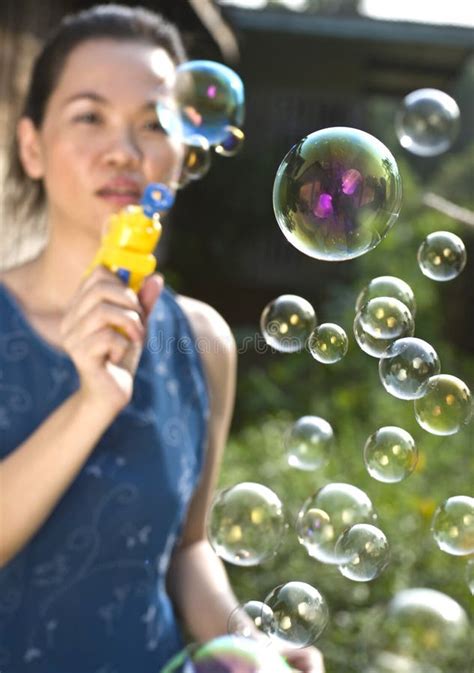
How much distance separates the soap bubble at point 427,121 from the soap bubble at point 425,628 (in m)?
1.57

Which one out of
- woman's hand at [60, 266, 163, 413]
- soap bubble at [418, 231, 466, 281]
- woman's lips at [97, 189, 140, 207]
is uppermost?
woman's lips at [97, 189, 140, 207]

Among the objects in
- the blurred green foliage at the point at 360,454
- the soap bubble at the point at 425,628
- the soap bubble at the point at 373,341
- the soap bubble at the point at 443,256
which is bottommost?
the blurred green foliage at the point at 360,454

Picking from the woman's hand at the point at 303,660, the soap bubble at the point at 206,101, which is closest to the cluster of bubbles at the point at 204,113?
the soap bubble at the point at 206,101

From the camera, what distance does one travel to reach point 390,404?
5164 mm

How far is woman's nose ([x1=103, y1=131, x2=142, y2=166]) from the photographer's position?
182 centimetres

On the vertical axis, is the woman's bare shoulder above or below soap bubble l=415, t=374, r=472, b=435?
below

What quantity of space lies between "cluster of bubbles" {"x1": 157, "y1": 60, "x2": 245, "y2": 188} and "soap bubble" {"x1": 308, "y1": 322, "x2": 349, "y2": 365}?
438mm

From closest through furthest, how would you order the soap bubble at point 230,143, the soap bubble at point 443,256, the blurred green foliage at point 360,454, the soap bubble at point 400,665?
the soap bubble at point 400,665
the soap bubble at point 443,256
the soap bubble at point 230,143
the blurred green foliage at point 360,454

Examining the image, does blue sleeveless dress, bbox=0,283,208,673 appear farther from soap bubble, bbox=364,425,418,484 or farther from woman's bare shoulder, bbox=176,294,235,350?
soap bubble, bbox=364,425,418,484

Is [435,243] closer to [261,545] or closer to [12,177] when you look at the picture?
[261,545]

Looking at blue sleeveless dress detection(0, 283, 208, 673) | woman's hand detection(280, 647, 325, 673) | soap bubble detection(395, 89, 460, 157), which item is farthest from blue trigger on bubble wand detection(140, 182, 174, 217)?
soap bubble detection(395, 89, 460, 157)

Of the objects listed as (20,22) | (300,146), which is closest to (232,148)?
(300,146)

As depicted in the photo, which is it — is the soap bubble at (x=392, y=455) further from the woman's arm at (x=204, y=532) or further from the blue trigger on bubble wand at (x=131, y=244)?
the blue trigger on bubble wand at (x=131, y=244)

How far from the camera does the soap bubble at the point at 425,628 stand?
54.2 inches
